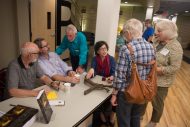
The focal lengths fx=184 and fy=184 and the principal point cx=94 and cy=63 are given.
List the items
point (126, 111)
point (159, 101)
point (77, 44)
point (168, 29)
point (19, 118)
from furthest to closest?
point (77, 44) → point (159, 101) → point (168, 29) → point (126, 111) → point (19, 118)

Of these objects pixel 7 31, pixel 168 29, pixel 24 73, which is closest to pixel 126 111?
pixel 168 29

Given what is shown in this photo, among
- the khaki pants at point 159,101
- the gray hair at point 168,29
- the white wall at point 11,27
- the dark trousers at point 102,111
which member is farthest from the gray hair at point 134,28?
the white wall at point 11,27

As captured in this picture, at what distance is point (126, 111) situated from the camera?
1798 mm

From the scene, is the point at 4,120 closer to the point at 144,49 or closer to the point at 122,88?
the point at 122,88

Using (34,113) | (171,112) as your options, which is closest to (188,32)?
(171,112)

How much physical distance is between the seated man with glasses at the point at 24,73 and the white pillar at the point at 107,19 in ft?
4.37

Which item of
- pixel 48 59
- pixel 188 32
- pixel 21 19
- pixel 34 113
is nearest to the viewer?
pixel 34 113

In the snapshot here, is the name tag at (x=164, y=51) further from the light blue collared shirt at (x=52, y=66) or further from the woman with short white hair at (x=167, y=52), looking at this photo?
the light blue collared shirt at (x=52, y=66)

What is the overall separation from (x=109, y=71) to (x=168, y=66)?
86 centimetres

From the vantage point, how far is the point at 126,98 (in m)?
1.71

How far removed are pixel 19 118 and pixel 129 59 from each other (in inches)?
38.8

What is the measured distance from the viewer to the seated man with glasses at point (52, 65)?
229 cm

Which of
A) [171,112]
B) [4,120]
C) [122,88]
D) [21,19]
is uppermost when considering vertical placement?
[21,19]

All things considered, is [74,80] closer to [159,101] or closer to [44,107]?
[44,107]
